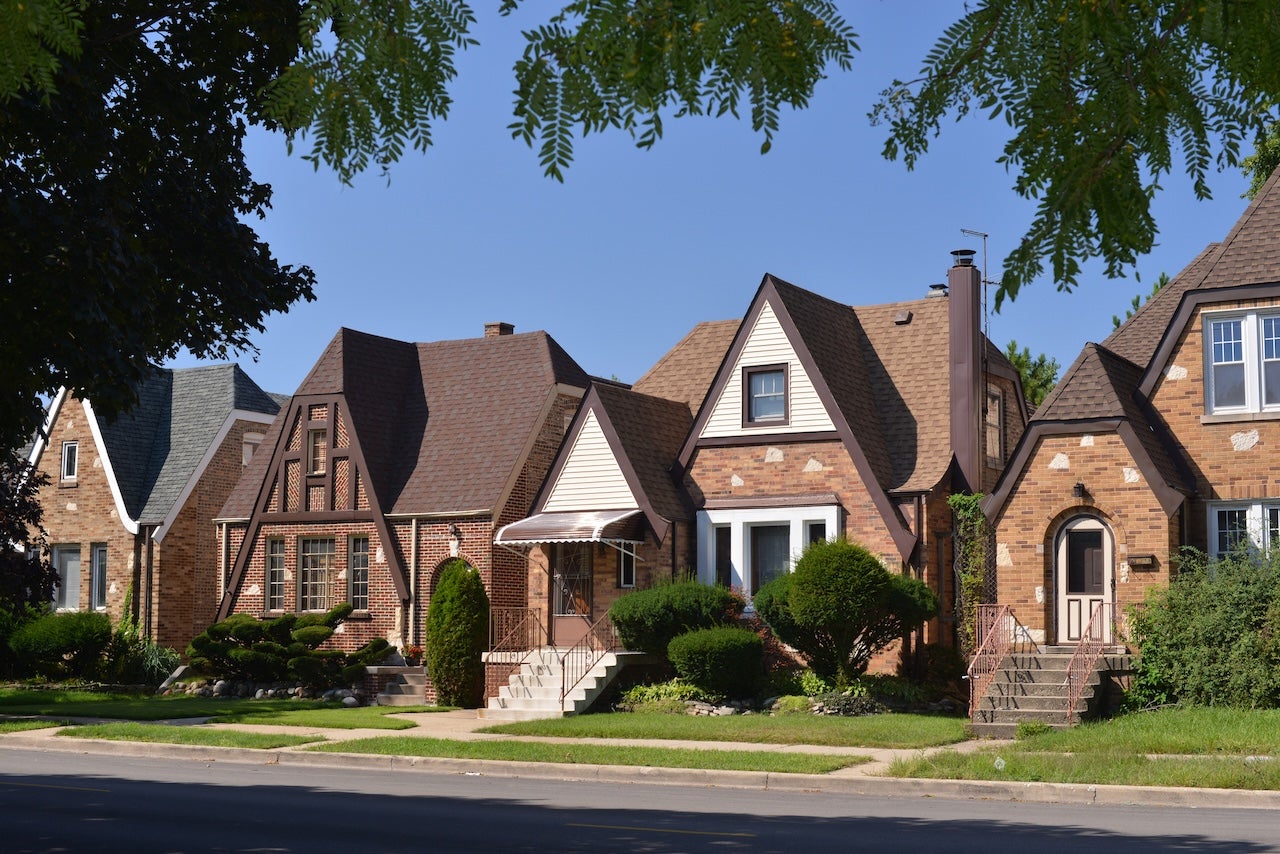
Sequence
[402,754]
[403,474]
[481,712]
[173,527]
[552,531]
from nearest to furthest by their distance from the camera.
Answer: [402,754] → [481,712] → [552,531] → [403,474] → [173,527]

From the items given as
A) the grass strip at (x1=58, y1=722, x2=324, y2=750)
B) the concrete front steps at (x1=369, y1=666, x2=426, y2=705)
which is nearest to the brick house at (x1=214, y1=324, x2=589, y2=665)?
the concrete front steps at (x1=369, y1=666, x2=426, y2=705)

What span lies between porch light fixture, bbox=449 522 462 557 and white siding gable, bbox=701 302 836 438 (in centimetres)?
594

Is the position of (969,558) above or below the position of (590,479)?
below

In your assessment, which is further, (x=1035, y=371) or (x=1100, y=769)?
(x=1035, y=371)

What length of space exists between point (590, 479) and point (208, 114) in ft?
56.4

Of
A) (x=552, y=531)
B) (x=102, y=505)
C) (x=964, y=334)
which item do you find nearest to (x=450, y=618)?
(x=552, y=531)

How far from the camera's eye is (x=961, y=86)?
20.6 feet

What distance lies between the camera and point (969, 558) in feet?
94.4

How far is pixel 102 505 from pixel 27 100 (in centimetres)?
3046

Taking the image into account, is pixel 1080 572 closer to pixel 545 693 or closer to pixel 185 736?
pixel 545 693

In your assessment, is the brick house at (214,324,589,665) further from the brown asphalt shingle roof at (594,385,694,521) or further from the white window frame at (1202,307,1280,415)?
the white window frame at (1202,307,1280,415)

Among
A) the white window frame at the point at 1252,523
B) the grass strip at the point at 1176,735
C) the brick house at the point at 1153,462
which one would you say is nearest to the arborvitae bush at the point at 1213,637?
the white window frame at the point at 1252,523

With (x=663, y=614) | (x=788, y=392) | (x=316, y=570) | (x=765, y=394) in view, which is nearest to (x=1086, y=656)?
(x=663, y=614)

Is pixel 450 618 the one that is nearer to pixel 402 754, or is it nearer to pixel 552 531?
pixel 552 531
